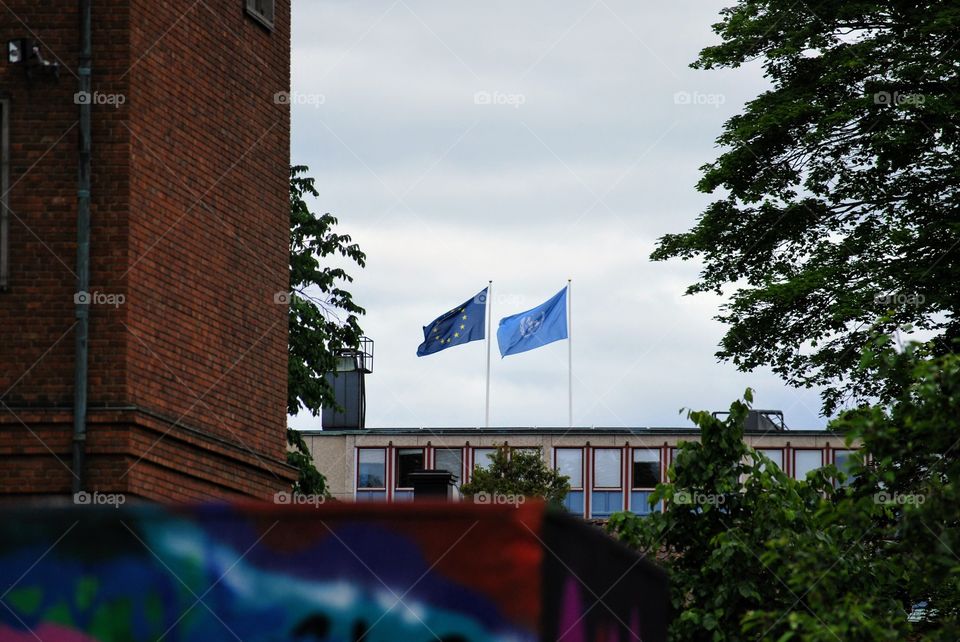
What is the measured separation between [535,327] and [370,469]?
114 ft

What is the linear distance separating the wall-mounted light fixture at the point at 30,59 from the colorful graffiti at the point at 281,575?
7763 mm

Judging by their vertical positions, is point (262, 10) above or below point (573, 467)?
above

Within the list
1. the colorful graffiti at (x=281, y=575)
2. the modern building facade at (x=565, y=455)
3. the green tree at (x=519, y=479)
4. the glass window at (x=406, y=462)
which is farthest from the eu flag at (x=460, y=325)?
the colorful graffiti at (x=281, y=575)

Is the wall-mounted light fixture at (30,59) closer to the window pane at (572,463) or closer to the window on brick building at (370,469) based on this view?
the window pane at (572,463)

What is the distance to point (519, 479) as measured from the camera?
65.9m

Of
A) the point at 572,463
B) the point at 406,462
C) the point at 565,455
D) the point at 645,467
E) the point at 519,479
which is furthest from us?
the point at 406,462

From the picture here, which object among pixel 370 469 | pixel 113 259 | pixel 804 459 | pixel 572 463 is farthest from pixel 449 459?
pixel 113 259

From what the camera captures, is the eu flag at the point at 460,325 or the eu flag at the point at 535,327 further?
the eu flag at the point at 535,327

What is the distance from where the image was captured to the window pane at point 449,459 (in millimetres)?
85125

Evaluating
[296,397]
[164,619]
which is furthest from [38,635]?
[296,397]

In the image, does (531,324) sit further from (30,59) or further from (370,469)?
(30,59)

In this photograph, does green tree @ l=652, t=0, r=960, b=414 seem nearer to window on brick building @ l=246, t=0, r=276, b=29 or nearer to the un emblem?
window on brick building @ l=246, t=0, r=276, b=29

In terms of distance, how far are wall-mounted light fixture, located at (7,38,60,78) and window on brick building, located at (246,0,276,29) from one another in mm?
3456

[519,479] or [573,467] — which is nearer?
[519,479]
